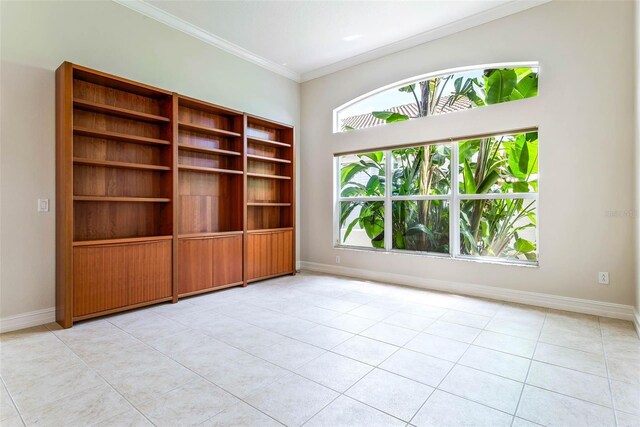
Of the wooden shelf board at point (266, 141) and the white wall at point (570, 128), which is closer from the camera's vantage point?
the white wall at point (570, 128)

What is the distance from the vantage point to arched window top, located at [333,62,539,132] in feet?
12.7

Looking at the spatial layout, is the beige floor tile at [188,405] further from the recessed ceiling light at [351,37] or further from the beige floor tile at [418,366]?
the recessed ceiling light at [351,37]

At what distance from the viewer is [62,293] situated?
3021mm

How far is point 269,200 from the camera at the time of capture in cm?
541

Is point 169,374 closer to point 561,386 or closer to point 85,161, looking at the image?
point 85,161

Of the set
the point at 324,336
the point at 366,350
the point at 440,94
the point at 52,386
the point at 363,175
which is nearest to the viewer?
the point at 52,386

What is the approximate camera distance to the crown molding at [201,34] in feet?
12.4

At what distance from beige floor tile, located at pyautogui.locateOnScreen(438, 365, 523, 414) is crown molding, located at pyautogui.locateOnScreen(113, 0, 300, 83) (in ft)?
15.9

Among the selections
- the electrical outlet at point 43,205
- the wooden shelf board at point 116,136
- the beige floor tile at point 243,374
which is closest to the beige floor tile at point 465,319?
the beige floor tile at point 243,374

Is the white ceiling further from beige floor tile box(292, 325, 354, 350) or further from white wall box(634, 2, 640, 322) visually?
beige floor tile box(292, 325, 354, 350)

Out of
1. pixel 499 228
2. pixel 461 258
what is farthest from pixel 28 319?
pixel 499 228

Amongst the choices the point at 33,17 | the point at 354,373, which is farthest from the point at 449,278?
the point at 33,17

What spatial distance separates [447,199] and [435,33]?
2.26m

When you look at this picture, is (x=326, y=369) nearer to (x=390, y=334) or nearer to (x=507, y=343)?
(x=390, y=334)
